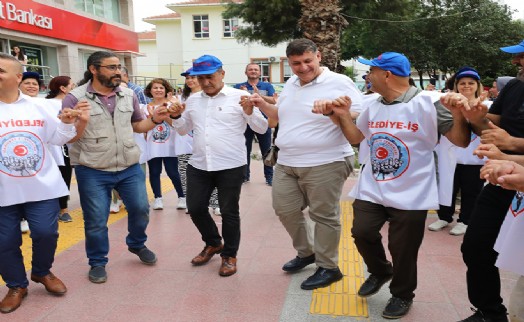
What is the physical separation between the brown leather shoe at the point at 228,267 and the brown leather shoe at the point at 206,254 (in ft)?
0.93

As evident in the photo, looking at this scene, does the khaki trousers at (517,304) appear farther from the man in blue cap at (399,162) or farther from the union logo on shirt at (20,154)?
the union logo on shirt at (20,154)

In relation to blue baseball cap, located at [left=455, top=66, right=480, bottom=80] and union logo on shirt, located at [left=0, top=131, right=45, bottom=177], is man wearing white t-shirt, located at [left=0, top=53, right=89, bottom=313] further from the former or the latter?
blue baseball cap, located at [left=455, top=66, right=480, bottom=80]

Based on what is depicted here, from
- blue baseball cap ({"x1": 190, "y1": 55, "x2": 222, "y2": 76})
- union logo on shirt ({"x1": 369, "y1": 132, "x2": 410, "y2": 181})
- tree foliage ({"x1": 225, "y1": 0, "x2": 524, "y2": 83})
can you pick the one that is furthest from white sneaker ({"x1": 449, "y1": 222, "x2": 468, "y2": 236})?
tree foliage ({"x1": 225, "y1": 0, "x2": 524, "y2": 83})

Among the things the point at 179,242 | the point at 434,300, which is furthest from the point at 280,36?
the point at 434,300

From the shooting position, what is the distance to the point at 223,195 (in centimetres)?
381

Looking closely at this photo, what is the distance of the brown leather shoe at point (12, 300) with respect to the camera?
3.18 meters

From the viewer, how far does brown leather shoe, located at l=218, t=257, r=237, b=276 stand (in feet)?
12.4

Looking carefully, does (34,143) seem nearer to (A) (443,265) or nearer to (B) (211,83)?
(B) (211,83)

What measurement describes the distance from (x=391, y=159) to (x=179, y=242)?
8.77 ft

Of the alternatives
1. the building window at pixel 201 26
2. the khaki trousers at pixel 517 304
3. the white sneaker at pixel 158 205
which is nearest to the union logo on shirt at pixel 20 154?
the white sneaker at pixel 158 205

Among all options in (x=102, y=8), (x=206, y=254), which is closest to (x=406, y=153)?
(x=206, y=254)

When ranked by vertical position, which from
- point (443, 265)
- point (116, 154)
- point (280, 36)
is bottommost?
point (443, 265)

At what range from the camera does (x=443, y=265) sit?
3990mm

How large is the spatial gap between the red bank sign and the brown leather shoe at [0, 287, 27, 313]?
12.4 m
